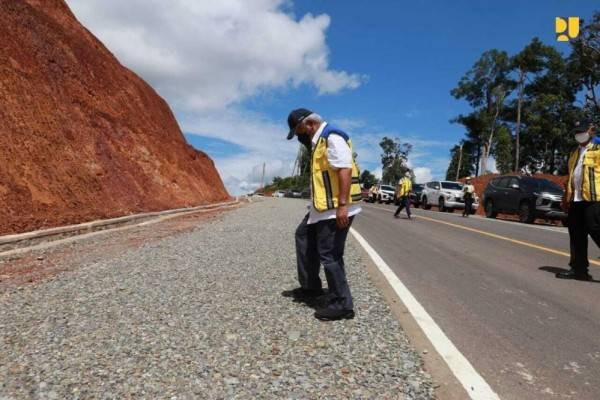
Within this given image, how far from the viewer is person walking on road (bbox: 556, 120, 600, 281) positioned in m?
5.96

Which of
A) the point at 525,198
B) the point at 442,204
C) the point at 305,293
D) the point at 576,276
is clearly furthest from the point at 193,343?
the point at 442,204

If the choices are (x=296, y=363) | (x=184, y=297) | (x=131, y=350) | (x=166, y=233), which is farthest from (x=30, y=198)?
(x=296, y=363)

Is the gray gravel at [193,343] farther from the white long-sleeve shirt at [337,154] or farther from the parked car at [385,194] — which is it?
the parked car at [385,194]

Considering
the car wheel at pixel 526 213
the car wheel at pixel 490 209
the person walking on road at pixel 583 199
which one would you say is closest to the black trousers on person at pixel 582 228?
the person walking on road at pixel 583 199

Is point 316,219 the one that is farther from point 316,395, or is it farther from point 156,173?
point 156,173

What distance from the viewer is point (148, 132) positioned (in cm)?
2581

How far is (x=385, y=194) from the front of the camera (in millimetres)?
38156

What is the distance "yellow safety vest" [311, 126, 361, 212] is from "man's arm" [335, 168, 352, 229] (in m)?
0.07

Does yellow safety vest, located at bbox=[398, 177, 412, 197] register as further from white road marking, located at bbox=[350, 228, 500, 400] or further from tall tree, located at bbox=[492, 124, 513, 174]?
tall tree, located at bbox=[492, 124, 513, 174]

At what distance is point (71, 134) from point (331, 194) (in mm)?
16080

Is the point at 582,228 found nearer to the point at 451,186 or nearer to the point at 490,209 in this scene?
the point at 490,209

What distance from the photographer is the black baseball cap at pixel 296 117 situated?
13.7 ft

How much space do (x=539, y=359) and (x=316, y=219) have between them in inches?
78.6

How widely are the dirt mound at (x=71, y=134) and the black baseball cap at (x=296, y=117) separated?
8256 millimetres
